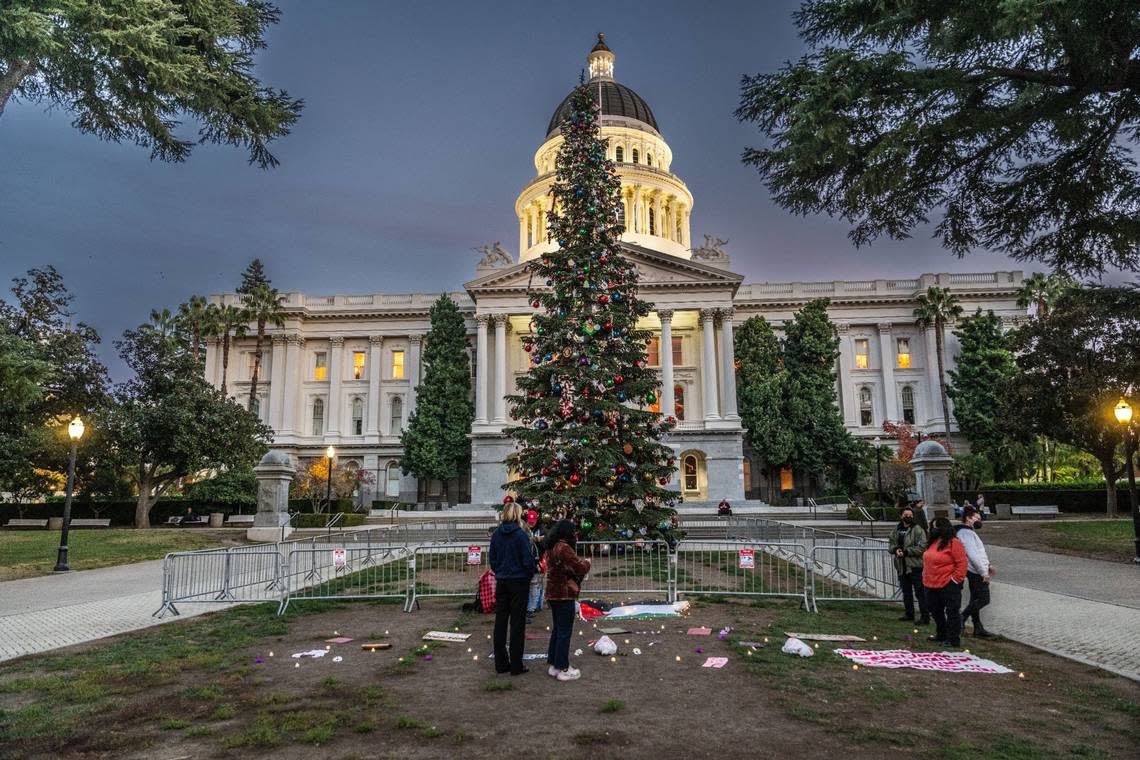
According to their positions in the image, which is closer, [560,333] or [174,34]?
[174,34]

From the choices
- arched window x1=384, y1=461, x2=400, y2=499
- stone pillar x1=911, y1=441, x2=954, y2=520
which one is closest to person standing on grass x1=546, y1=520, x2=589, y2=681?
stone pillar x1=911, y1=441, x2=954, y2=520

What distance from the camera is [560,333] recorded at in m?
21.1

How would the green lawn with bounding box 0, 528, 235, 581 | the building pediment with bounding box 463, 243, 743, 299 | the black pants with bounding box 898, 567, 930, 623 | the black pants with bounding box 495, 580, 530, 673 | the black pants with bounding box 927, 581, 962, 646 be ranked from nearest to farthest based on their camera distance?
1. the black pants with bounding box 495, 580, 530, 673
2. the black pants with bounding box 927, 581, 962, 646
3. the black pants with bounding box 898, 567, 930, 623
4. the green lawn with bounding box 0, 528, 235, 581
5. the building pediment with bounding box 463, 243, 743, 299

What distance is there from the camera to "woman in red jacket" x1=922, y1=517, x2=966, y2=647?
945cm

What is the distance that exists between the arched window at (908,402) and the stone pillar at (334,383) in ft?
156

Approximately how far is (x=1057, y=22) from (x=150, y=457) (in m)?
42.5

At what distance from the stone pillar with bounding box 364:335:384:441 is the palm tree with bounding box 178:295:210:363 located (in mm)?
13572

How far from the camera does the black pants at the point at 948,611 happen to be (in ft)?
30.9

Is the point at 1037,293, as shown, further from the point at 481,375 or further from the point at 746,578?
the point at 746,578

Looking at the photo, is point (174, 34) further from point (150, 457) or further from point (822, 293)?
point (822, 293)

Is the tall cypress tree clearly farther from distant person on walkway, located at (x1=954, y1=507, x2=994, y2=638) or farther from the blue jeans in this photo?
the blue jeans

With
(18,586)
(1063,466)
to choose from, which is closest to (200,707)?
(18,586)

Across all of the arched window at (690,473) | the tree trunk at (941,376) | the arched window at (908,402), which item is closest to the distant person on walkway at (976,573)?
the arched window at (690,473)

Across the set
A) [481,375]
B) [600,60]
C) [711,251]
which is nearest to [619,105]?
[600,60]
